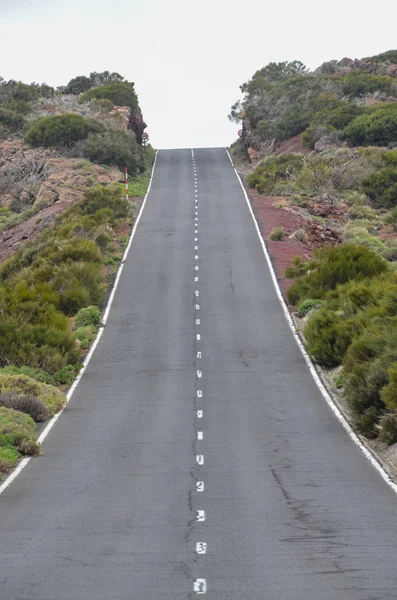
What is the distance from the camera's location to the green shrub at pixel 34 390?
22938 millimetres

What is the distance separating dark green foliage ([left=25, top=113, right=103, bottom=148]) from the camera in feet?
234

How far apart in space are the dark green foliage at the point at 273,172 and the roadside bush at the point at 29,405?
41.5 m

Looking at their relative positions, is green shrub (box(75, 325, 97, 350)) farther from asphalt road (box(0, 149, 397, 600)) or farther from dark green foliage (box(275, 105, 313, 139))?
dark green foliage (box(275, 105, 313, 139))

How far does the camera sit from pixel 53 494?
1587 centimetres

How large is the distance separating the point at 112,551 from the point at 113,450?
7004mm

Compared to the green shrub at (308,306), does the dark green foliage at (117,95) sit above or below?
above

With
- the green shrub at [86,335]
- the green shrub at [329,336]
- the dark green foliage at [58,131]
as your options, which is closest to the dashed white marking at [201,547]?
the green shrub at [329,336]

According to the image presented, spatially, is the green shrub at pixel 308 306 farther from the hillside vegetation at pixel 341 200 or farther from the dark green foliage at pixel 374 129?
the dark green foliage at pixel 374 129

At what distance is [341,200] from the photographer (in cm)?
5788

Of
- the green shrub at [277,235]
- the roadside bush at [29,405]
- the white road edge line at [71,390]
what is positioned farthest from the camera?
the green shrub at [277,235]

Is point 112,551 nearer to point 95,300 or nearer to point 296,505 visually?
point 296,505

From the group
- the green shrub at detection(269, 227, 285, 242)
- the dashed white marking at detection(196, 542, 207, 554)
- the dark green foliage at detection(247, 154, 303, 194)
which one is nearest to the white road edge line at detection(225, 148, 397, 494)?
the green shrub at detection(269, 227, 285, 242)

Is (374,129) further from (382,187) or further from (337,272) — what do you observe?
(337,272)

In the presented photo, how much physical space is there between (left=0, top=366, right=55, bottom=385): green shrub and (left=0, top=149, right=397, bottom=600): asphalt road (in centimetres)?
123
